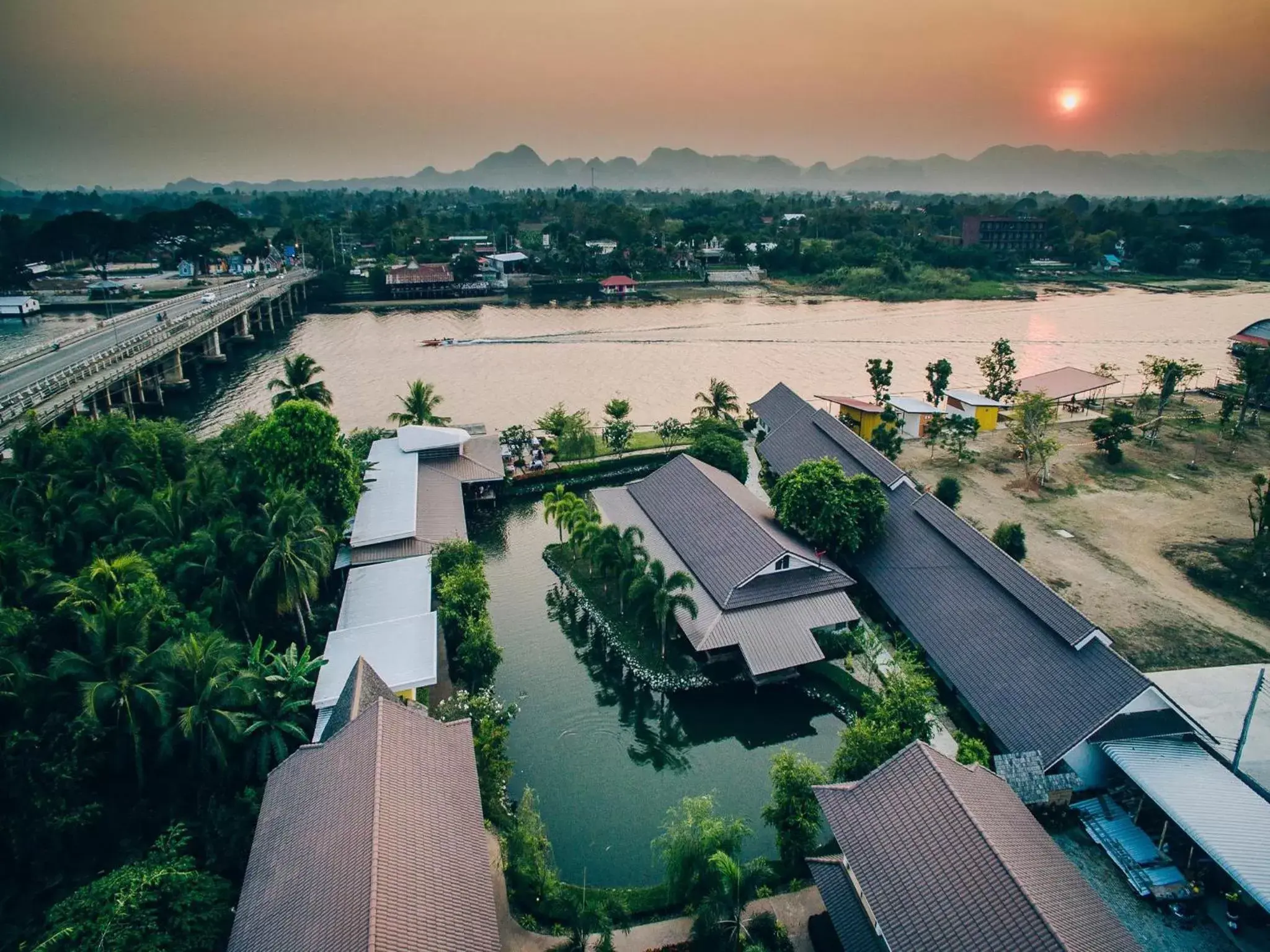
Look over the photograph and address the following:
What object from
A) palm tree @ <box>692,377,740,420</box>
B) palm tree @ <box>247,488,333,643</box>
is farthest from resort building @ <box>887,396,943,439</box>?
palm tree @ <box>247,488,333,643</box>

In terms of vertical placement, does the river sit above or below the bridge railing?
below

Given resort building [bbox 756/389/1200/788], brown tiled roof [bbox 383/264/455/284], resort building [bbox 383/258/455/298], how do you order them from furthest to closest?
resort building [bbox 383/258/455/298] → brown tiled roof [bbox 383/264/455/284] → resort building [bbox 756/389/1200/788]

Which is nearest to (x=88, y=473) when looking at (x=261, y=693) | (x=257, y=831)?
(x=261, y=693)

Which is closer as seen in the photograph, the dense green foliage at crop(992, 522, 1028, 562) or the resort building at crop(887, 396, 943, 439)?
the dense green foliage at crop(992, 522, 1028, 562)

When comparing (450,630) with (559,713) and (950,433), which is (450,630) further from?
(950,433)

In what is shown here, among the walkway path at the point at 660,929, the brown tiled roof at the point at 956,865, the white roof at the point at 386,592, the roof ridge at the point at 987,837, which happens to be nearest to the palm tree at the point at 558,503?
the white roof at the point at 386,592

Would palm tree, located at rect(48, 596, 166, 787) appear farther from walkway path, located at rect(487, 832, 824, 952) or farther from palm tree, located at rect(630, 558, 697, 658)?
palm tree, located at rect(630, 558, 697, 658)
